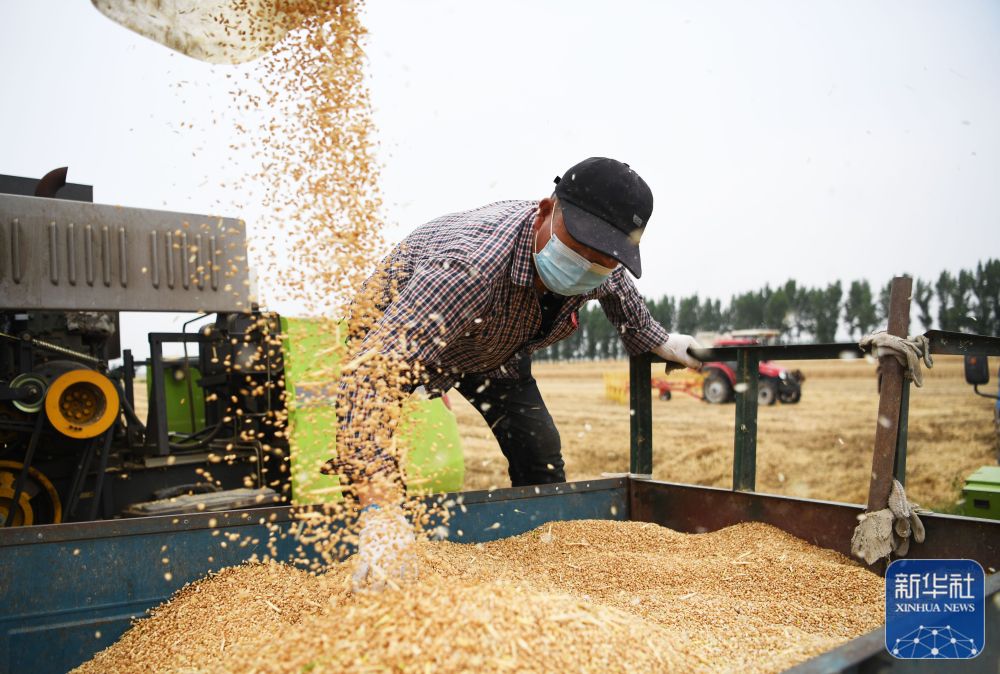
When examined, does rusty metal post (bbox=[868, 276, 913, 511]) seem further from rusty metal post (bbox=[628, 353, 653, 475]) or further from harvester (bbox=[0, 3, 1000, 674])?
rusty metal post (bbox=[628, 353, 653, 475])

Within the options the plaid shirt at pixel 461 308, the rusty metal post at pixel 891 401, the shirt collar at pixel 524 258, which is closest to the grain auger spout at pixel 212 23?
the plaid shirt at pixel 461 308

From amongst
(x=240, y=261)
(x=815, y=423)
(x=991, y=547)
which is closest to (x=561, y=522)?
(x=991, y=547)

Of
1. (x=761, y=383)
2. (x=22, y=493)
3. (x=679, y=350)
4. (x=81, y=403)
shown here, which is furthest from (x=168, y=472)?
(x=761, y=383)

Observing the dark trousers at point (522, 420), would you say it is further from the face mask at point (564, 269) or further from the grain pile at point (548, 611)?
the face mask at point (564, 269)

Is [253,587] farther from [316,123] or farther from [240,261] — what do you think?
[316,123]

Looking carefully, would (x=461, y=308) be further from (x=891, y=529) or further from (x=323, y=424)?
(x=891, y=529)

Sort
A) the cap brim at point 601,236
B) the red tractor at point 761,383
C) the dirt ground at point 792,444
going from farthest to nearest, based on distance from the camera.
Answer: the red tractor at point 761,383, the dirt ground at point 792,444, the cap brim at point 601,236

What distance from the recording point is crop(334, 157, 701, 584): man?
170 centimetres

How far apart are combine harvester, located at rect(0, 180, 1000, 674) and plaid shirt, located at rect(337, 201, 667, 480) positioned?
22cm

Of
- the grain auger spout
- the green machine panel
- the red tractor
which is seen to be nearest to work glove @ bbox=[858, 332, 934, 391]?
the grain auger spout

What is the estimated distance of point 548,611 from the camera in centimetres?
138

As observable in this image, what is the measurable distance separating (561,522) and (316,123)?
155 centimetres

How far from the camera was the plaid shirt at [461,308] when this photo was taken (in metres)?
1.81

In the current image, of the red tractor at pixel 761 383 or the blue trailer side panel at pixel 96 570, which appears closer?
the blue trailer side panel at pixel 96 570
